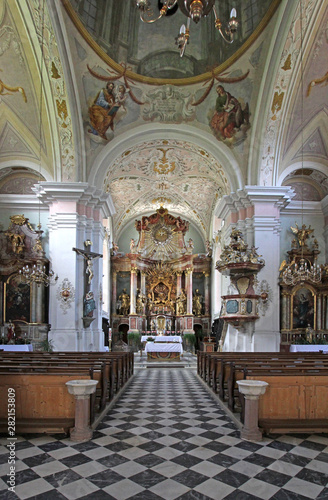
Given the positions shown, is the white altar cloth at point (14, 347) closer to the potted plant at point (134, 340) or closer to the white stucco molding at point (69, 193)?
the white stucco molding at point (69, 193)

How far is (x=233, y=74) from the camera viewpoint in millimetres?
13453

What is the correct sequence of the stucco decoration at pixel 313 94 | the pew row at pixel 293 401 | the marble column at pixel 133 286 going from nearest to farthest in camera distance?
the pew row at pixel 293 401, the stucco decoration at pixel 313 94, the marble column at pixel 133 286

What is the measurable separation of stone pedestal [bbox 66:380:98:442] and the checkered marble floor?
0.14 meters

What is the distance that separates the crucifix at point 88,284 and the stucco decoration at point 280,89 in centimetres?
632

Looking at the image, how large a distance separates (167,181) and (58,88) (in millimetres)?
8209

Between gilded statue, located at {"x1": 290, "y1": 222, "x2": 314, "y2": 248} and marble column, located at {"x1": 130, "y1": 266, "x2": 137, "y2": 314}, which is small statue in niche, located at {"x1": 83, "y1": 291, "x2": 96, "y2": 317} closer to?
gilded statue, located at {"x1": 290, "y1": 222, "x2": 314, "y2": 248}

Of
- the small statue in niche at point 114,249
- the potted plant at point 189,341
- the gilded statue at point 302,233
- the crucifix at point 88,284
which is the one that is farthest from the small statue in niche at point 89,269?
the potted plant at point 189,341

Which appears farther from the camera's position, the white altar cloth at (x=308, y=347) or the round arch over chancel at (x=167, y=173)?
the round arch over chancel at (x=167, y=173)

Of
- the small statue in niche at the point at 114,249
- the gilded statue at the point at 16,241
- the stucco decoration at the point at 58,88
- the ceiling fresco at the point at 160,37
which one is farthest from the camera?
the small statue in niche at the point at 114,249

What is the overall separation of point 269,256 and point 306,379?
28.2ft

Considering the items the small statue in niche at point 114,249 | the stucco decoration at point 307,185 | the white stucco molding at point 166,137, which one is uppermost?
the white stucco molding at point 166,137

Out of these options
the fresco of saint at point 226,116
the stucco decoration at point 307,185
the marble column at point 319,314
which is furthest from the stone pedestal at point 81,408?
the stucco decoration at point 307,185

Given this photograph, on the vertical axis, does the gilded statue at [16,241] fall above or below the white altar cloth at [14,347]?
above

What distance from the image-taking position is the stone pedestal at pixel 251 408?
5.23 m
